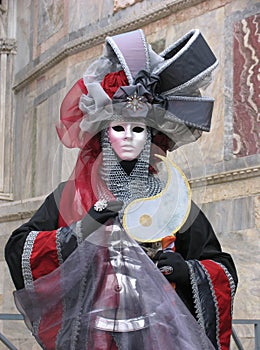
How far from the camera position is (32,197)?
9.60 metres

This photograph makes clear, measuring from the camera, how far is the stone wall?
6.77m

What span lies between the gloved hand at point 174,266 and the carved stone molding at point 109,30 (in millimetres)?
4748

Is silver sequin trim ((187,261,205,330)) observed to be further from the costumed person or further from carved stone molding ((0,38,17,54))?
carved stone molding ((0,38,17,54))

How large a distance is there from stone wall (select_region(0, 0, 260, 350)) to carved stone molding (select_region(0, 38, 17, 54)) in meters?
0.05

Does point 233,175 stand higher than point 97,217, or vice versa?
point 233,175

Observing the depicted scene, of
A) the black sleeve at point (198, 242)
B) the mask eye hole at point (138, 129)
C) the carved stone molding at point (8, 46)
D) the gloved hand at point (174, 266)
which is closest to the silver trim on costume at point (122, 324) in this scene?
the gloved hand at point (174, 266)

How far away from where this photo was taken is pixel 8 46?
10.9 m

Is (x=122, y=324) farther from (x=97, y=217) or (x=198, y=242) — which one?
(x=198, y=242)

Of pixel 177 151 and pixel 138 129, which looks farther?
pixel 177 151

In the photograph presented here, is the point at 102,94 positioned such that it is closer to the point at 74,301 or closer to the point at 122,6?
the point at 74,301

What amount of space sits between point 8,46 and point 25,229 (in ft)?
24.8

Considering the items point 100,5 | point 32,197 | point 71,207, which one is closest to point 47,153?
point 32,197

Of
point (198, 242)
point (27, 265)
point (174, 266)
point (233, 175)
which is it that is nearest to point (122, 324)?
point (174, 266)

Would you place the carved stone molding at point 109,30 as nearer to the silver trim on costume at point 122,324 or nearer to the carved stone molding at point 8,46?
the carved stone molding at point 8,46
